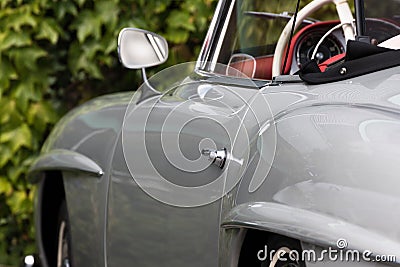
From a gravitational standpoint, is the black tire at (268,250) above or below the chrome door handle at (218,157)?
below

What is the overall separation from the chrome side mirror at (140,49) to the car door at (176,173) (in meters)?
0.17

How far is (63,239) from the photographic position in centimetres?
430

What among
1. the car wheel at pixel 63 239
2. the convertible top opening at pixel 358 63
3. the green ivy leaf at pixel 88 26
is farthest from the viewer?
the green ivy leaf at pixel 88 26

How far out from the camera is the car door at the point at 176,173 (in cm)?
288

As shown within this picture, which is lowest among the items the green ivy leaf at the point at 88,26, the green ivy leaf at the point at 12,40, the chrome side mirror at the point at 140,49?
the green ivy leaf at the point at 12,40

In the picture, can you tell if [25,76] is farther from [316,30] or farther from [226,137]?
[226,137]

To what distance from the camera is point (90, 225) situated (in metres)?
3.76

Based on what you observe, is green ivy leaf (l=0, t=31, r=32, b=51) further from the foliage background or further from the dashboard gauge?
the dashboard gauge

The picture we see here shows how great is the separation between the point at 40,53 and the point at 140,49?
2985 millimetres

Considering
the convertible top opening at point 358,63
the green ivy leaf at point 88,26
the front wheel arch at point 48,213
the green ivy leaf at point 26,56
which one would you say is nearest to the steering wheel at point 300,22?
the convertible top opening at point 358,63

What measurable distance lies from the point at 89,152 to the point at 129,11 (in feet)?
9.60

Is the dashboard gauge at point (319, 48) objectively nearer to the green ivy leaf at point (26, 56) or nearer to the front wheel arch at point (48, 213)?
the front wheel arch at point (48, 213)

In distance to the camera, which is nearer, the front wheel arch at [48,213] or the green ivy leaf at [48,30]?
the front wheel arch at [48,213]

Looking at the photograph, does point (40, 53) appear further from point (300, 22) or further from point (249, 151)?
point (249, 151)
